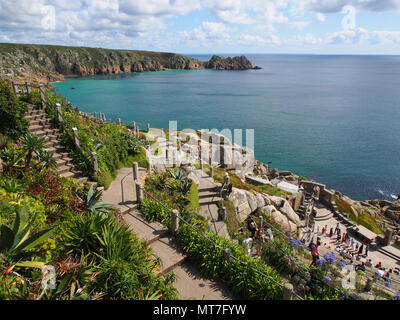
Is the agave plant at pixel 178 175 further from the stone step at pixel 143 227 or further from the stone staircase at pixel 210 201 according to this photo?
the stone step at pixel 143 227

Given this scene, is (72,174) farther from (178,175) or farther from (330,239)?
(330,239)

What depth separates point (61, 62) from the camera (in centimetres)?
14638

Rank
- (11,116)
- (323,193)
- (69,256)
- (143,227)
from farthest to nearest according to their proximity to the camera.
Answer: (323,193) < (11,116) < (143,227) < (69,256)

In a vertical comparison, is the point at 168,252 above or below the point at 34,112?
below

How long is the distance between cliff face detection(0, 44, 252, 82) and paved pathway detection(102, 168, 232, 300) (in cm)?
11168

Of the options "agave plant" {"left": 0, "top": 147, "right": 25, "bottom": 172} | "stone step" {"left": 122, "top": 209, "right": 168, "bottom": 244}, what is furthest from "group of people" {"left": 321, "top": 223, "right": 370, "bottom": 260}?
"agave plant" {"left": 0, "top": 147, "right": 25, "bottom": 172}

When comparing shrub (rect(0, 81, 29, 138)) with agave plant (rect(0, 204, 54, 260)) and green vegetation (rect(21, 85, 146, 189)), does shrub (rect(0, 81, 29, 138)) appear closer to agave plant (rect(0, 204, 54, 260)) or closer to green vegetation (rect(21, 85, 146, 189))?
green vegetation (rect(21, 85, 146, 189))

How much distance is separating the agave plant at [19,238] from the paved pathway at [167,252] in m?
3.76

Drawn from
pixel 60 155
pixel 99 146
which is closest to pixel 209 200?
pixel 99 146

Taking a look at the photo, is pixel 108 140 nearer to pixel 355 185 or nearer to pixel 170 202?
pixel 170 202

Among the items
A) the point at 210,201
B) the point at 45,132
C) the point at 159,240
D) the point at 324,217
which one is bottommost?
the point at 324,217

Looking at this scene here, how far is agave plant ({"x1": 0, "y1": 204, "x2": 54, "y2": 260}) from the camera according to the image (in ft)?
20.7

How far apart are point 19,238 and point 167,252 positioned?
4744 mm
